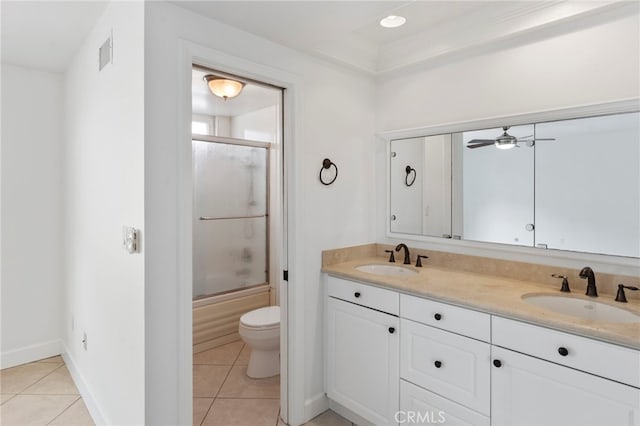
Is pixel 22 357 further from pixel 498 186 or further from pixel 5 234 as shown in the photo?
pixel 498 186

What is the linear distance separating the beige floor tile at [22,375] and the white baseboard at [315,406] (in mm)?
2034

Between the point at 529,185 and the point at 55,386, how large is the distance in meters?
3.39

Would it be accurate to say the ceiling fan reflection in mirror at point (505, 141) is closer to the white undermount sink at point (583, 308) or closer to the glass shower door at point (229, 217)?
the white undermount sink at point (583, 308)

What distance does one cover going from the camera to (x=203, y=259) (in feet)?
11.2

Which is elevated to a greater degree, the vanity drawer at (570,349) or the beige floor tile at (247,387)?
the vanity drawer at (570,349)

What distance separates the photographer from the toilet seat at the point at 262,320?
104 inches

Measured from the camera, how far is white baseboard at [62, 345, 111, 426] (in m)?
2.07

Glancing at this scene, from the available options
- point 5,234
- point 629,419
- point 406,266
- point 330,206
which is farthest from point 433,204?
point 5,234

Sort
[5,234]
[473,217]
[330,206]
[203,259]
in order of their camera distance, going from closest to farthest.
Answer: [473,217]
[330,206]
[5,234]
[203,259]

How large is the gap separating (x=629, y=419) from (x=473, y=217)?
47.2 inches

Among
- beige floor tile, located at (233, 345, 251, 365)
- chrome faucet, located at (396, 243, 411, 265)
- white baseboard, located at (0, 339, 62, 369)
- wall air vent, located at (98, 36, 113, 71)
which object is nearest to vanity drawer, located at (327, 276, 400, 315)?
chrome faucet, located at (396, 243, 411, 265)

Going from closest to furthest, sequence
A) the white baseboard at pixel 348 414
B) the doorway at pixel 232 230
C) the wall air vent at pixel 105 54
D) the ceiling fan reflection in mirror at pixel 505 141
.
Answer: the wall air vent at pixel 105 54 < the ceiling fan reflection in mirror at pixel 505 141 < the white baseboard at pixel 348 414 < the doorway at pixel 232 230

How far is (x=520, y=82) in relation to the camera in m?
1.97

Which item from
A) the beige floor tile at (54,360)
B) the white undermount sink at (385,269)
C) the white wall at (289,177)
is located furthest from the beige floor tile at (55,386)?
the white undermount sink at (385,269)
